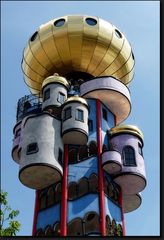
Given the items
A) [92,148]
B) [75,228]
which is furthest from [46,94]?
[75,228]

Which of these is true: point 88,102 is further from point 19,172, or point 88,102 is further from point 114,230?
point 114,230

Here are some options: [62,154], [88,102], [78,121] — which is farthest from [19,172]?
[88,102]

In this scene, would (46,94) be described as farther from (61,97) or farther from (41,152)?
(41,152)

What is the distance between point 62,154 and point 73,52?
18.5 feet

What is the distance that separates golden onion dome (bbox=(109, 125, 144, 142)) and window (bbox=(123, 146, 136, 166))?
0.84 metres

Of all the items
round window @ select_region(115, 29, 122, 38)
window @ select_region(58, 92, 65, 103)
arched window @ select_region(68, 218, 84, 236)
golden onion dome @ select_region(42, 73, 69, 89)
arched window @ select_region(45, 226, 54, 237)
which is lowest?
arched window @ select_region(45, 226, 54, 237)

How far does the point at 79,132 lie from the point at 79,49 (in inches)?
195

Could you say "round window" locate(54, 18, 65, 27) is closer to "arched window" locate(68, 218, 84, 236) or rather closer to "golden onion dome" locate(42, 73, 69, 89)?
"golden onion dome" locate(42, 73, 69, 89)

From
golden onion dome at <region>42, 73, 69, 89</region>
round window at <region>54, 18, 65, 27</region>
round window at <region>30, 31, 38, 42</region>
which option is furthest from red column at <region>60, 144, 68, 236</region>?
round window at <region>30, 31, 38, 42</region>

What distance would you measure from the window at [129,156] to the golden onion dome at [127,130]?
2.74 ft

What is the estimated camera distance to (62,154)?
1917 cm

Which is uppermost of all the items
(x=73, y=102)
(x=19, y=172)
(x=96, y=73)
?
(x=96, y=73)

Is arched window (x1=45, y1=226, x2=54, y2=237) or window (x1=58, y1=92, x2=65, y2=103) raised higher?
window (x1=58, y1=92, x2=65, y2=103)

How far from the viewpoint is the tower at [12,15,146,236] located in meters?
18.2
